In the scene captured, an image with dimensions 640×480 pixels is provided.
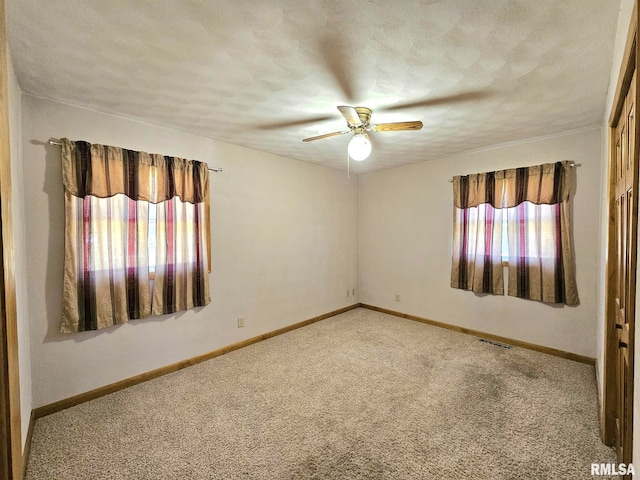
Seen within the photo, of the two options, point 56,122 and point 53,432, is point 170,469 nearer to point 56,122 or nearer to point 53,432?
point 53,432

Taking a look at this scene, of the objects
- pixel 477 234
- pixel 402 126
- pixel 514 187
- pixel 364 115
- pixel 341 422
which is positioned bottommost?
pixel 341 422

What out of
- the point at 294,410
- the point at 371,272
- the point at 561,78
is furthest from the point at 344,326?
the point at 561,78

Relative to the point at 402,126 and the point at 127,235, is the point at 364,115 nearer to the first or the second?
the point at 402,126

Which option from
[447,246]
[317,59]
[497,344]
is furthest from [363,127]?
[497,344]

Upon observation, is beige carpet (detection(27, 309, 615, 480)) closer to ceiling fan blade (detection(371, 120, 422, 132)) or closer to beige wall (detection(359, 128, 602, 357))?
beige wall (detection(359, 128, 602, 357))

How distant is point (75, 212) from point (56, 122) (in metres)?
0.71

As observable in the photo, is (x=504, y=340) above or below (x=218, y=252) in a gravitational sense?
below

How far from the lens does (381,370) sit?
2934 mm

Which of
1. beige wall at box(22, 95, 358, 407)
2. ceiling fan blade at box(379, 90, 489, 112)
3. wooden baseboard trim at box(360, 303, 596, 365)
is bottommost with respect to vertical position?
wooden baseboard trim at box(360, 303, 596, 365)

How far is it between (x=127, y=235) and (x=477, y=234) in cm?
395

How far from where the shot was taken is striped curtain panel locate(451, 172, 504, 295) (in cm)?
360

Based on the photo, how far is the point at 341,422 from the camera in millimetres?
2148

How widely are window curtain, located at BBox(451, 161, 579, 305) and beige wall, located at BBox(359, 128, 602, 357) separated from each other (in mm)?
122

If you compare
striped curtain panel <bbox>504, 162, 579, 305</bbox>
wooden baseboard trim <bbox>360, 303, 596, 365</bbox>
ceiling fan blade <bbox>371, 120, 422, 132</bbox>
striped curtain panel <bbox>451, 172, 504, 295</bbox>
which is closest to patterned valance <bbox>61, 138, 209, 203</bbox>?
ceiling fan blade <bbox>371, 120, 422, 132</bbox>
